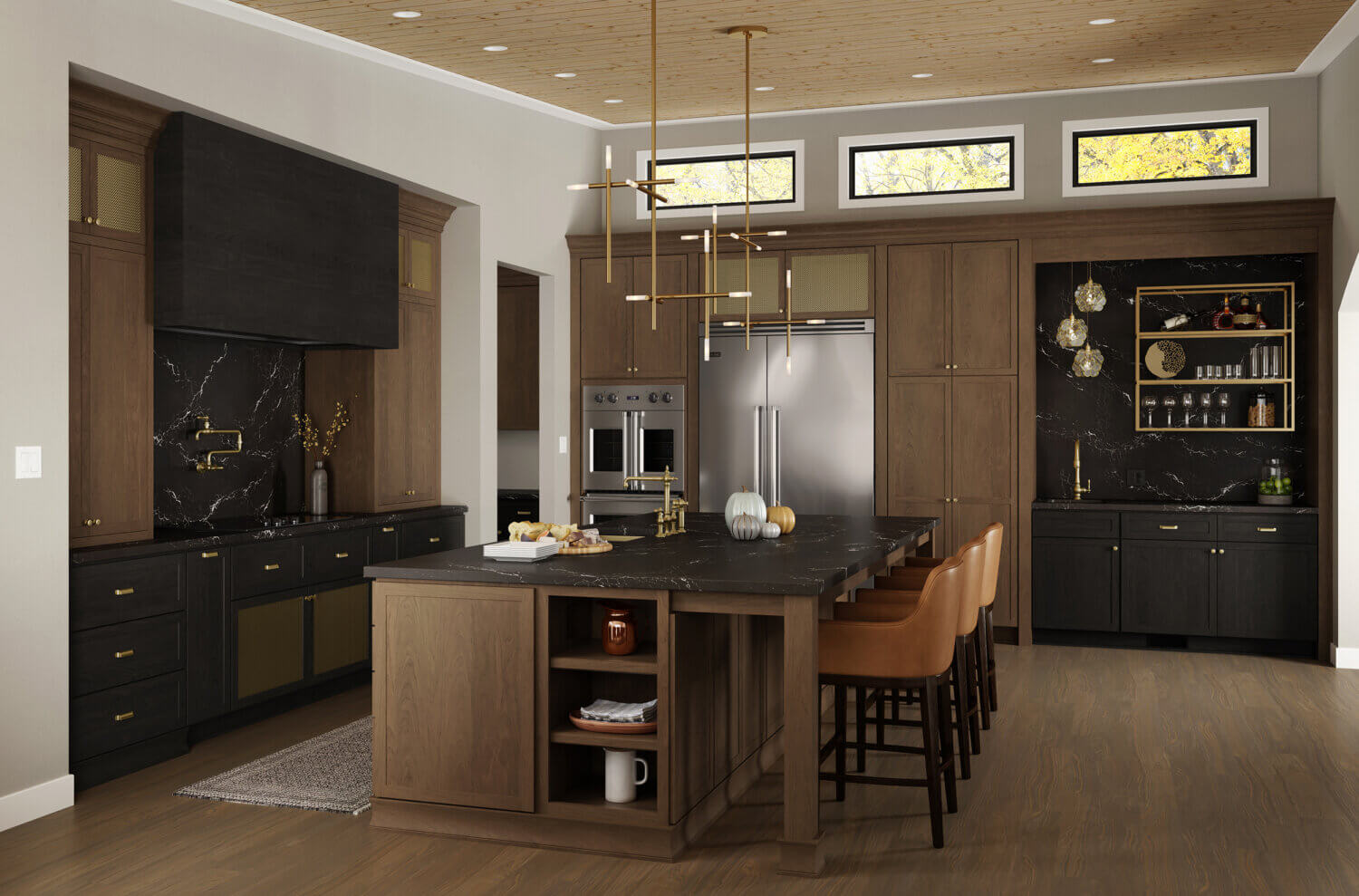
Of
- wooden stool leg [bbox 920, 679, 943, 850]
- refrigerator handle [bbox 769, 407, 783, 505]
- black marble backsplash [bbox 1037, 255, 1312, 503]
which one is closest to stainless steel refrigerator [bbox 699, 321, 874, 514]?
refrigerator handle [bbox 769, 407, 783, 505]

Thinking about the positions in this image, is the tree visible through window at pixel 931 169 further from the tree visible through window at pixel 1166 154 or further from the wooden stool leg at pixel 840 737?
the wooden stool leg at pixel 840 737

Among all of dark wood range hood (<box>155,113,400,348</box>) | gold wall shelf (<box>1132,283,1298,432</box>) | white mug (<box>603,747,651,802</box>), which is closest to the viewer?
white mug (<box>603,747,651,802</box>)

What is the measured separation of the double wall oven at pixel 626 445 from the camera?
7730 millimetres

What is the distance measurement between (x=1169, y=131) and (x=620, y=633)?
5.33 meters

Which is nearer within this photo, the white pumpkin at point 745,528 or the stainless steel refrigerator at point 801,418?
the white pumpkin at point 745,528

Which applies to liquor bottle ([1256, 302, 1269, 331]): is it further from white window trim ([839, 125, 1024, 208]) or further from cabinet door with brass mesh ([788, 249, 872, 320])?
cabinet door with brass mesh ([788, 249, 872, 320])

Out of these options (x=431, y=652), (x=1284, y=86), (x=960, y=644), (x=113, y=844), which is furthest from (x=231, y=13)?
(x=1284, y=86)

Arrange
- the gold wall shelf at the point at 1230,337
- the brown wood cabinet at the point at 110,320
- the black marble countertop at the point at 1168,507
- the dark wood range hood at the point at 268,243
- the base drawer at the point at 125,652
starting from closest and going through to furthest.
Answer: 1. the base drawer at the point at 125,652
2. the brown wood cabinet at the point at 110,320
3. the dark wood range hood at the point at 268,243
4. the black marble countertop at the point at 1168,507
5. the gold wall shelf at the point at 1230,337

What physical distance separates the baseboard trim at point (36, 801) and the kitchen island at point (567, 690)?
1.15 metres

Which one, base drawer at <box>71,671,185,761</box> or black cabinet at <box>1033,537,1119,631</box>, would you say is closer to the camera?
base drawer at <box>71,671,185,761</box>

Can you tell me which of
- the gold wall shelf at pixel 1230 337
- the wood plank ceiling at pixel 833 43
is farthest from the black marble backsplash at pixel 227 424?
the gold wall shelf at pixel 1230 337

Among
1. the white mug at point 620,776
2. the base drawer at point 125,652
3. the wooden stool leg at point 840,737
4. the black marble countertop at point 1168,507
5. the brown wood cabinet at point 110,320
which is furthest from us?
the black marble countertop at point 1168,507

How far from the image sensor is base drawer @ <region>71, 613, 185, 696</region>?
4258mm

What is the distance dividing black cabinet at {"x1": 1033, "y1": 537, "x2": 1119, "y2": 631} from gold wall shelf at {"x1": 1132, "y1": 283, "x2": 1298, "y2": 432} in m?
0.88
